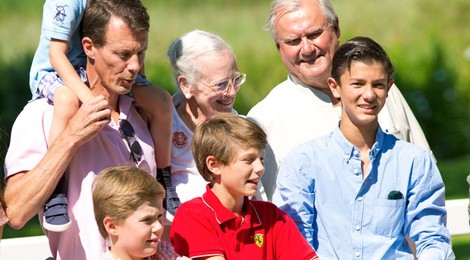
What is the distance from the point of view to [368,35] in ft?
46.3

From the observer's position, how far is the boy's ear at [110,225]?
4.41 meters

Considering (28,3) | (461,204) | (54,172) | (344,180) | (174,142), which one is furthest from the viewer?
(28,3)

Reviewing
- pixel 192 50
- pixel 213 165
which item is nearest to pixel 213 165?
pixel 213 165

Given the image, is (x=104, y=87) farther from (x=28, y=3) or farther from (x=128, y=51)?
(x=28, y=3)

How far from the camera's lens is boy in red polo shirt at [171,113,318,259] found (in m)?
4.61

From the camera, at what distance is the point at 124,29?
4648 millimetres

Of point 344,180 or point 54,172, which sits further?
point 344,180

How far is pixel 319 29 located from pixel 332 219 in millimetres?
1022

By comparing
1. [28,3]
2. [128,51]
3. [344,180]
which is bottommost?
[28,3]

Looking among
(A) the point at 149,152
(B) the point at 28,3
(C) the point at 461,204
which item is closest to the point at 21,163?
(A) the point at 149,152

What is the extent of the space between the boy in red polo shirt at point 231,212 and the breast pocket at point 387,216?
0.30 m

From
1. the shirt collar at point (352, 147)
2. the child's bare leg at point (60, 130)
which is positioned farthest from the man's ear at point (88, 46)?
the shirt collar at point (352, 147)

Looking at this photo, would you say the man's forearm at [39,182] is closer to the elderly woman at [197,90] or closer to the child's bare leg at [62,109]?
the child's bare leg at [62,109]

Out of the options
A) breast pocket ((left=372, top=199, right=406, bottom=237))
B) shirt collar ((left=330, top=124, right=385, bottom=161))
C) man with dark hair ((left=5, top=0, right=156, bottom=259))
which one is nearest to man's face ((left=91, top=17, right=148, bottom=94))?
man with dark hair ((left=5, top=0, right=156, bottom=259))
